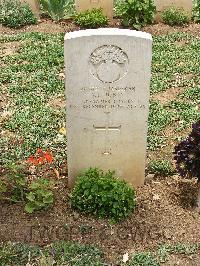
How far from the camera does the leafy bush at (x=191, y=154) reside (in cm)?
503

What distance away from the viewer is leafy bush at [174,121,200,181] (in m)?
5.03

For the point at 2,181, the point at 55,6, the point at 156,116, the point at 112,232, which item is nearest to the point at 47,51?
the point at 55,6

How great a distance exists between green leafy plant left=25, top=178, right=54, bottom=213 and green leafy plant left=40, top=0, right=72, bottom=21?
5.19 m

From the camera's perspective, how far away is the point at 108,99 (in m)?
5.07

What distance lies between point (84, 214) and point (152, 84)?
3.04 meters

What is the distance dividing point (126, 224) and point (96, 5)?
5485 millimetres

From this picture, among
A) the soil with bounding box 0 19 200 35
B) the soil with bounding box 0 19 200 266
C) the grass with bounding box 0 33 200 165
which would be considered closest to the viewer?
the soil with bounding box 0 19 200 266

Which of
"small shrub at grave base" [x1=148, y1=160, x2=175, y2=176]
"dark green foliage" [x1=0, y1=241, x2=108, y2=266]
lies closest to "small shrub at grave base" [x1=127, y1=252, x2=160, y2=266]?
"dark green foliage" [x1=0, y1=241, x2=108, y2=266]

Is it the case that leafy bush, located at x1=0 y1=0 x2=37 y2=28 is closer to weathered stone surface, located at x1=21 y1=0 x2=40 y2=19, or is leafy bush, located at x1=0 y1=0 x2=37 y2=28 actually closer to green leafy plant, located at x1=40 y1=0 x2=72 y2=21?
weathered stone surface, located at x1=21 y1=0 x2=40 y2=19

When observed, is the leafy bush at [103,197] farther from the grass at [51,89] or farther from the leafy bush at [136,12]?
the leafy bush at [136,12]

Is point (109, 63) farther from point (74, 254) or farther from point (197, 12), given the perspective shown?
point (197, 12)

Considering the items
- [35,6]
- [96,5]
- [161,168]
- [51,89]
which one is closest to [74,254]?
[161,168]

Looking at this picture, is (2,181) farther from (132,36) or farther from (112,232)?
(132,36)

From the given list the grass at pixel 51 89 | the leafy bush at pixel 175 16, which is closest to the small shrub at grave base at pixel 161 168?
the grass at pixel 51 89
